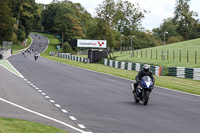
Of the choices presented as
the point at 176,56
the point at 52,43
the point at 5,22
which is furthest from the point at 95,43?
the point at 52,43

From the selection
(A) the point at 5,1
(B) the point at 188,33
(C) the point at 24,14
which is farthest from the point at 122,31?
(A) the point at 5,1

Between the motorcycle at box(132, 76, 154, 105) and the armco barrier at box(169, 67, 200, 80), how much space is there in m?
17.9

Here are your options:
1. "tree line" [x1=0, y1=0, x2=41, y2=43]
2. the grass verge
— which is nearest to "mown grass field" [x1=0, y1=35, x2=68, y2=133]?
the grass verge

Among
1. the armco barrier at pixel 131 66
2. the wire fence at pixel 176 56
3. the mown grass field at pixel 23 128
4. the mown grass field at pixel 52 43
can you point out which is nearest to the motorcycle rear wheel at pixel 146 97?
the mown grass field at pixel 23 128

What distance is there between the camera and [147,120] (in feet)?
34.4

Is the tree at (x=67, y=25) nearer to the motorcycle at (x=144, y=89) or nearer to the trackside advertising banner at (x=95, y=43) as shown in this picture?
the trackside advertising banner at (x=95, y=43)

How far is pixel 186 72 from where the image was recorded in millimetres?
33000

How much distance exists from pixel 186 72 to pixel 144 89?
65.4ft

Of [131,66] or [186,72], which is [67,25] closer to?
[131,66]

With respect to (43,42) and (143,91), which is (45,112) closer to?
(143,91)

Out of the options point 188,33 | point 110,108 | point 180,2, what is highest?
point 180,2

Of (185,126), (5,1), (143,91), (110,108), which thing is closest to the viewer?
(185,126)

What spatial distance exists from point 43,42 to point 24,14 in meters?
20.0

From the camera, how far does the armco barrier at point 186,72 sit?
3145cm
